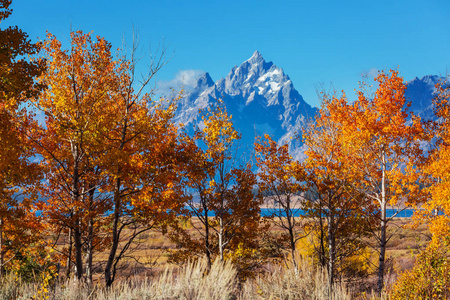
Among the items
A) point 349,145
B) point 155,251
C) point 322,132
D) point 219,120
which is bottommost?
point 155,251

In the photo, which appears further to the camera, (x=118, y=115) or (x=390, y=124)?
(x=390, y=124)

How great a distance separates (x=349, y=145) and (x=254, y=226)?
33.9 feet

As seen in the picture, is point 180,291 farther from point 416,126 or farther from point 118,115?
point 416,126

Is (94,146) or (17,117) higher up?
(17,117)

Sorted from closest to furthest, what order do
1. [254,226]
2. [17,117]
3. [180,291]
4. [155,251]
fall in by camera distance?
[180,291] < [17,117] < [254,226] < [155,251]

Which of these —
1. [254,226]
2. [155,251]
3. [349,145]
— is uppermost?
[349,145]

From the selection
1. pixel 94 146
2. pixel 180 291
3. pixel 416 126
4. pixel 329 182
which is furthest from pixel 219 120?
pixel 180 291

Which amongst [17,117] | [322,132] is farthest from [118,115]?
[322,132]

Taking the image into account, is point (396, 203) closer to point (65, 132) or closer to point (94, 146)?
point (94, 146)

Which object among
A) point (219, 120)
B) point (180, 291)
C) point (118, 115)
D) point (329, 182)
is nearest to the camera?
point (180, 291)

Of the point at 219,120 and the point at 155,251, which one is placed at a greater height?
the point at 219,120

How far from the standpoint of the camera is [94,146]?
12930 millimetres

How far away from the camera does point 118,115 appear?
15156 millimetres

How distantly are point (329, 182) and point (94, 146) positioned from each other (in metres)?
12.7
